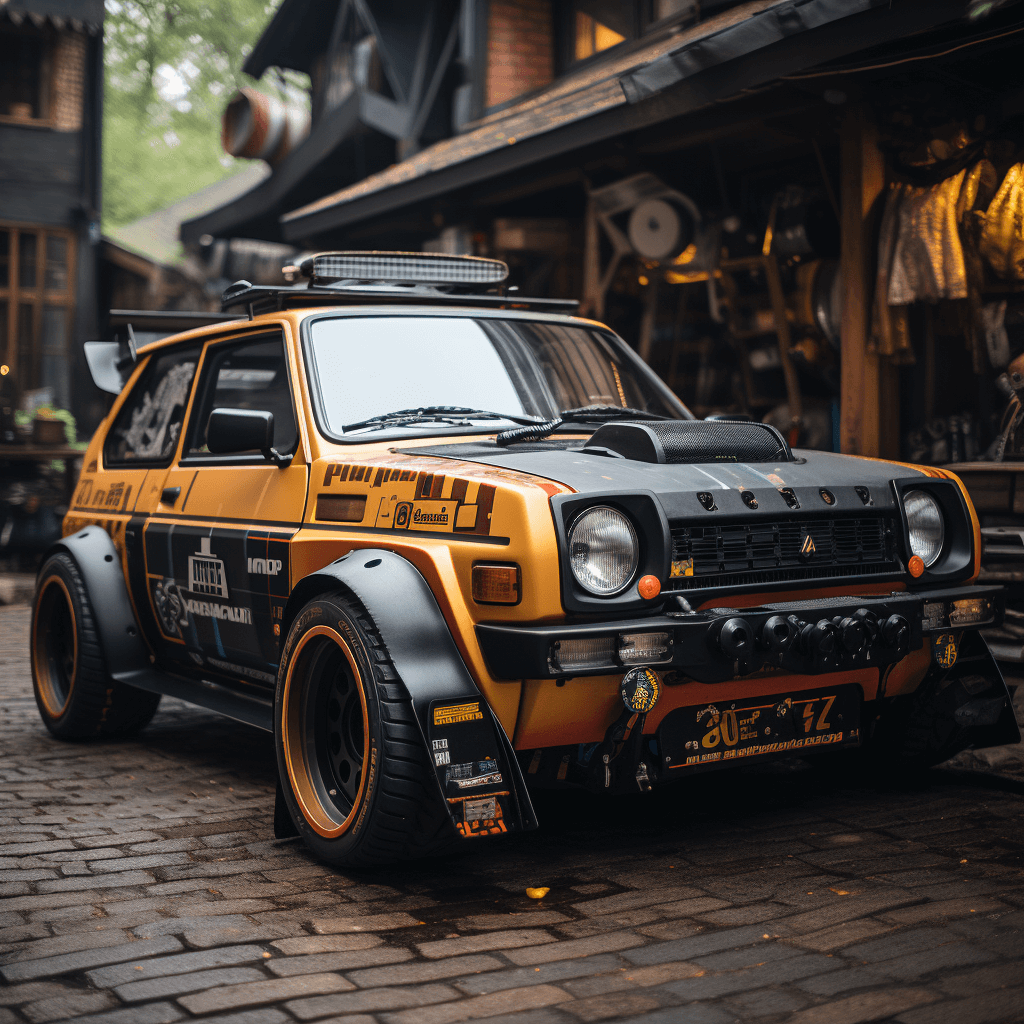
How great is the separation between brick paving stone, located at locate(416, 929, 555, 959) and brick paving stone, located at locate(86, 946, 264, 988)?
0.42 m

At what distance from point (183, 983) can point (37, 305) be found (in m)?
17.1

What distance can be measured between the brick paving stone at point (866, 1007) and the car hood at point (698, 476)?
1.31 meters

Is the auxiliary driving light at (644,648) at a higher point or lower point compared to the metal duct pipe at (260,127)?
lower

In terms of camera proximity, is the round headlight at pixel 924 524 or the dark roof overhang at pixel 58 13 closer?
the round headlight at pixel 924 524

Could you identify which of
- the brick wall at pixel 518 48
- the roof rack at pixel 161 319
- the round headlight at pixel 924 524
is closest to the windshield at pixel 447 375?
the round headlight at pixel 924 524

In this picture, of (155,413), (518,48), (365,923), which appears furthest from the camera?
(518,48)

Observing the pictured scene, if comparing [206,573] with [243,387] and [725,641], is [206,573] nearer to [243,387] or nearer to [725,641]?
[243,387]

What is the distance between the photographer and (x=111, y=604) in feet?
17.6

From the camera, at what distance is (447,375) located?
4.46 metres

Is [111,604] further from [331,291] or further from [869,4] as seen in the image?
[869,4]

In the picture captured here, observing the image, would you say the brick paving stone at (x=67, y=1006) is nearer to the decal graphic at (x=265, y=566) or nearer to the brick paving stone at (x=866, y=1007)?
the brick paving stone at (x=866, y=1007)

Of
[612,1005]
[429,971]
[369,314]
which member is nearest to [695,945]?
[612,1005]

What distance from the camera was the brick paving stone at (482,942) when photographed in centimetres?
300

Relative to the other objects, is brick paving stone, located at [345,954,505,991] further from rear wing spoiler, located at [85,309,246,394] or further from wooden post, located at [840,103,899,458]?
wooden post, located at [840,103,899,458]
